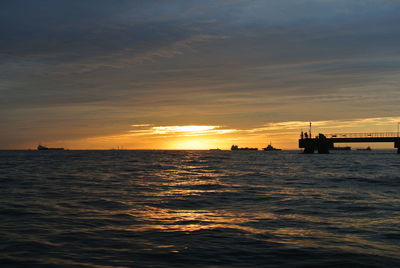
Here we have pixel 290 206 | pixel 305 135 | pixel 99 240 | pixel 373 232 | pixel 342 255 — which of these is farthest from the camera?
pixel 305 135

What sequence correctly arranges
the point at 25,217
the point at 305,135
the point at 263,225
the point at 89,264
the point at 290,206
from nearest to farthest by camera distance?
the point at 89,264 < the point at 263,225 < the point at 25,217 < the point at 290,206 < the point at 305,135

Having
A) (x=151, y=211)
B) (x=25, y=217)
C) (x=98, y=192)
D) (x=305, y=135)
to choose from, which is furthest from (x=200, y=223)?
(x=305, y=135)

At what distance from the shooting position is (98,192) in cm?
2578

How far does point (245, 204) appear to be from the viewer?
20266 millimetres

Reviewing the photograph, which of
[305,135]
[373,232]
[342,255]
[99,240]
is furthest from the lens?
[305,135]

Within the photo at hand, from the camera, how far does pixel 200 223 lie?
50.0 ft

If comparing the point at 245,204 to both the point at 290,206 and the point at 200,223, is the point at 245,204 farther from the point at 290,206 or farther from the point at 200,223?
the point at 200,223

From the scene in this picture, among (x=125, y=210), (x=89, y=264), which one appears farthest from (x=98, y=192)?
(x=89, y=264)

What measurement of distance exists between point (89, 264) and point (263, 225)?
23.5 feet

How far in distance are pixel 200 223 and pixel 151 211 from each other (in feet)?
12.2

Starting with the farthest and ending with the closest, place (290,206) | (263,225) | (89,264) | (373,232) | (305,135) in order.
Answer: (305,135)
(290,206)
(263,225)
(373,232)
(89,264)

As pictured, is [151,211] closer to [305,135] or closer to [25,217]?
[25,217]

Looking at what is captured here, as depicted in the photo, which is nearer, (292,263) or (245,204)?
(292,263)

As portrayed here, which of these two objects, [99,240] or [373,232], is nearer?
[99,240]
